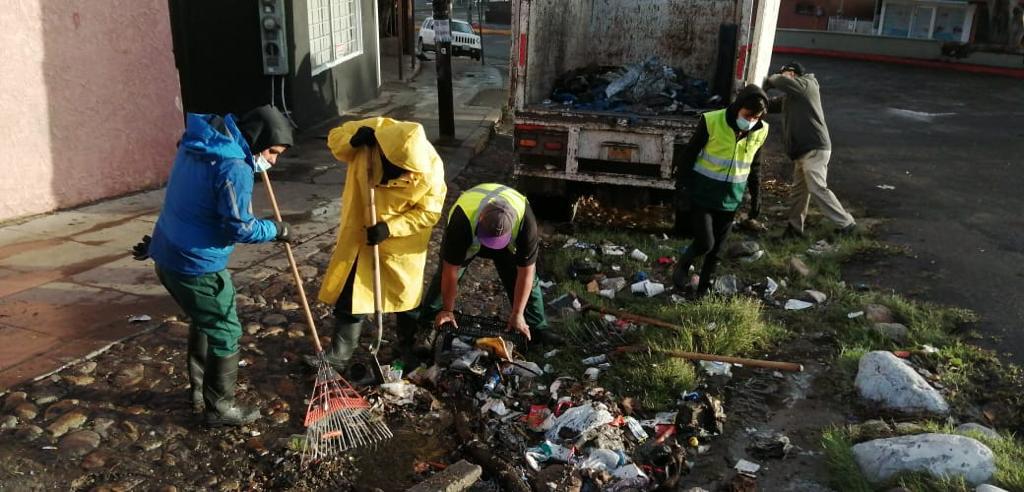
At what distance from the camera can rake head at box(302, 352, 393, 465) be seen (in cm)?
364

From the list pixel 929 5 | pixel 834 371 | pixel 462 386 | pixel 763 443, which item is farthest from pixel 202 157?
pixel 929 5

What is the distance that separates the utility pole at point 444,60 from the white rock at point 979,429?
7119mm

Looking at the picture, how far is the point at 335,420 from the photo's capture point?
3.77 meters

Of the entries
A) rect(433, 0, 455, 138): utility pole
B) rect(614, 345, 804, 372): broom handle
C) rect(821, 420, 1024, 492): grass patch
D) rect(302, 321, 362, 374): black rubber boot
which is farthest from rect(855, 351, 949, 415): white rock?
rect(433, 0, 455, 138): utility pole

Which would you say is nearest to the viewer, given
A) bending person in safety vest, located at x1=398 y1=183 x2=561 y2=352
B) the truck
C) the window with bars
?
bending person in safety vest, located at x1=398 y1=183 x2=561 y2=352

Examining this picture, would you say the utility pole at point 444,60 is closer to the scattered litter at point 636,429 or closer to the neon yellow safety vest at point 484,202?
the neon yellow safety vest at point 484,202

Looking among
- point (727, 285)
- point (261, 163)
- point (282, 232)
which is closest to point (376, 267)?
point (282, 232)

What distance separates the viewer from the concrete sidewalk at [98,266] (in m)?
4.35

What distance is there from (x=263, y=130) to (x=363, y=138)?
19.4 inches

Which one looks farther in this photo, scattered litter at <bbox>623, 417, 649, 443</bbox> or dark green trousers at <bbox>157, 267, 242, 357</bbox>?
scattered litter at <bbox>623, 417, 649, 443</bbox>

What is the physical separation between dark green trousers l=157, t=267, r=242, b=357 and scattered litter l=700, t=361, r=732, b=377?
2.51 metres

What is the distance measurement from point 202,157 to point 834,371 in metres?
3.48

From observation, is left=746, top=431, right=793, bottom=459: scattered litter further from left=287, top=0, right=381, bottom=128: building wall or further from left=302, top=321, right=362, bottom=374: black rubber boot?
left=287, top=0, right=381, bottom=128: building wall

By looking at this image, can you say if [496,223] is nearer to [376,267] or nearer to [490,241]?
[490,241]
